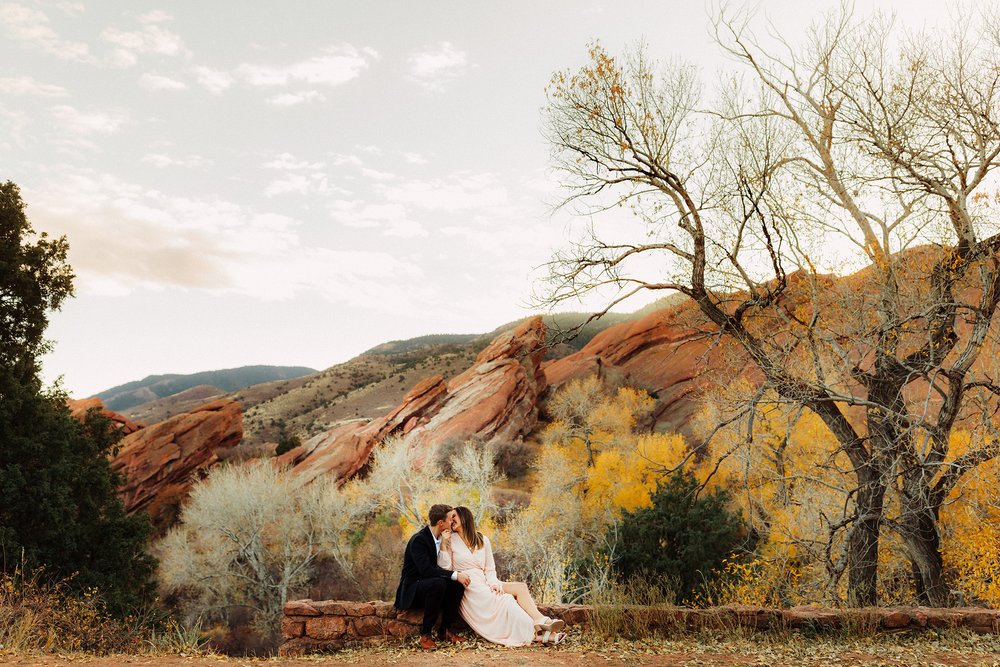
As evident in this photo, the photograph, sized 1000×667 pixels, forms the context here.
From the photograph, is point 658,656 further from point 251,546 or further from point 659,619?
point 251,546

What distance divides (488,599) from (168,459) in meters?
36.7

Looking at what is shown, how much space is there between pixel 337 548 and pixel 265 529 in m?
3.76

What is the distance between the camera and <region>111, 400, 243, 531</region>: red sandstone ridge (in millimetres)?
36062

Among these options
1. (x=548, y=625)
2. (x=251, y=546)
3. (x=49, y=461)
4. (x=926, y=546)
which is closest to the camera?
(x=548, y=625)

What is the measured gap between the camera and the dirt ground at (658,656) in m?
5.80

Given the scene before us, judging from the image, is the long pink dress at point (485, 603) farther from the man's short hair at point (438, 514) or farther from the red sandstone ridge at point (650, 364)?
the red sandstone ridge at point (650, 364)

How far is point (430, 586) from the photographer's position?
22.5 ft

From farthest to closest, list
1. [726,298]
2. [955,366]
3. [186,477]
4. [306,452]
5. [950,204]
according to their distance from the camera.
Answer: [306,452], [186,477], [726,298], [950,204], [955,366]

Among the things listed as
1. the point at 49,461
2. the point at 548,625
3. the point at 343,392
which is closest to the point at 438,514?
the point at 548,625

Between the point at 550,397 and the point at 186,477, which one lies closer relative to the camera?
the point at 186,477

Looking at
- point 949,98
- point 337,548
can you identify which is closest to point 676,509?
point 949,98

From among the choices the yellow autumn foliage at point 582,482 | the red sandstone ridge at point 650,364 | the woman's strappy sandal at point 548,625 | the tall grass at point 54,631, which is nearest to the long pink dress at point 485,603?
the woman's strappy sandal at point 548,625

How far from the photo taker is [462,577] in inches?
268

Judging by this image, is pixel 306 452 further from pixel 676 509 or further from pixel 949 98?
pixel 949 98
